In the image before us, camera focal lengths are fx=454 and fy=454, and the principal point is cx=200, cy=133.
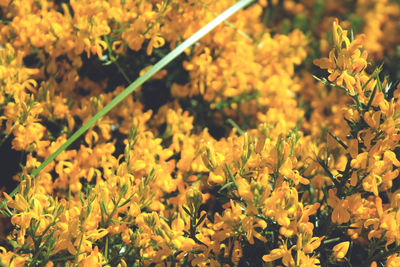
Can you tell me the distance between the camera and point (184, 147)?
1.62m


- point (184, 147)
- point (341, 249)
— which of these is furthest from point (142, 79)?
point (341, 249)

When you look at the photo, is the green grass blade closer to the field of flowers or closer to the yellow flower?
the field of flowers

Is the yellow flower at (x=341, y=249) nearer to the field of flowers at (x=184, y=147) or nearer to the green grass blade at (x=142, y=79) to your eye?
the field of flowers at (x=184, y=147)

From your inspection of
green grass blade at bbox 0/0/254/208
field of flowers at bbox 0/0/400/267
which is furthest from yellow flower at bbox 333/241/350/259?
green grass blade at bbox 0/0/254/208

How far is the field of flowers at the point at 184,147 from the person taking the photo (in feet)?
3.90

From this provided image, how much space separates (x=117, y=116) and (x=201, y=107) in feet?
1.21

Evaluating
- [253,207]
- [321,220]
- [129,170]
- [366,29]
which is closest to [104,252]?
[129,170]

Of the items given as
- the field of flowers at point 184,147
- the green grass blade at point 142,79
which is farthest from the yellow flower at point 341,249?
the green grass blade at point 142,79

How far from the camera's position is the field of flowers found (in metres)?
1.19

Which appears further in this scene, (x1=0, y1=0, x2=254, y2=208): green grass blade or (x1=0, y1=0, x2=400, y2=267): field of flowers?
(x1=0, y1=0, x2=254, y2=208): green grass blade

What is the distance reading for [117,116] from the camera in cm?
181

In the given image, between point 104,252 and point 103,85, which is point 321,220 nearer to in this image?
point 104,252

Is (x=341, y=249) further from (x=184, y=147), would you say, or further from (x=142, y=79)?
(x=142, y=79)

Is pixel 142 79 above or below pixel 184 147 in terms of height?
above
